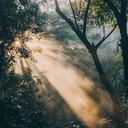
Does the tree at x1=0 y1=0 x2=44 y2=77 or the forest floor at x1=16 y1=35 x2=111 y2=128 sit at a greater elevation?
the forest floor at x1=16 y1=35 x2=111 y2=128

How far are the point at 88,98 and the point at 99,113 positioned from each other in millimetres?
7226

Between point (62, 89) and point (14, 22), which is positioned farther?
point (62, 89)

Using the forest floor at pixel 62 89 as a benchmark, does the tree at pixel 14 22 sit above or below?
below

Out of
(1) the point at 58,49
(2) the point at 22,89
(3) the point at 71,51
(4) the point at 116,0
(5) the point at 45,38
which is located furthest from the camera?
(1) the point at 58,49

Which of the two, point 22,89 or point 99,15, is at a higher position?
point 99,15

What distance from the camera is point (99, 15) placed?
13.3 m

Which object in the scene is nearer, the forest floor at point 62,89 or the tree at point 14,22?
the tree at point 14,22

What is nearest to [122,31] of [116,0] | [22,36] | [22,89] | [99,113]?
[116,0]

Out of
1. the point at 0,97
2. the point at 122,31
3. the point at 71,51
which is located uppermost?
the point at 71,51

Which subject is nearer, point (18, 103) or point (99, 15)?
point (18, 103)

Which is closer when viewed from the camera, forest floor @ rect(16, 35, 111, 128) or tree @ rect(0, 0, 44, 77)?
tree @ rect(0, 0, 44, 77)

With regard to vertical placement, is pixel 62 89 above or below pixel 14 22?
above

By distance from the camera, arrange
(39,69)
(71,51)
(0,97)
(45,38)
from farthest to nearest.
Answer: (39,69), (45,38), (71,51), (0,97)

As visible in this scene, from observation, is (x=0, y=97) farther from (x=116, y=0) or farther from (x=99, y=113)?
(x=99, y=113)
